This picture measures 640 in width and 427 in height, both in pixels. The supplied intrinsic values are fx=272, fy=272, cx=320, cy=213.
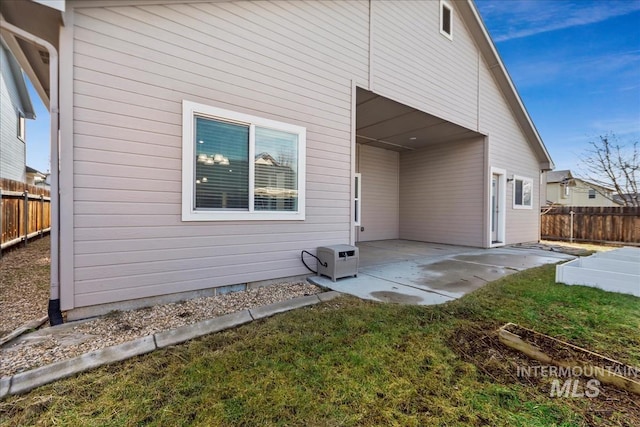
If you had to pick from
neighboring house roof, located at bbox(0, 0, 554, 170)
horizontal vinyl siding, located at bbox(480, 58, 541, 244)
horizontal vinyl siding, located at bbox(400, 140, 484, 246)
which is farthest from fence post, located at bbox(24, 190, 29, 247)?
horizontal vinyl siding, located at bbox(480, 58, 541, 244)

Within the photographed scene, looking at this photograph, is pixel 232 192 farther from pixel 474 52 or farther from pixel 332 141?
pixel 474 52

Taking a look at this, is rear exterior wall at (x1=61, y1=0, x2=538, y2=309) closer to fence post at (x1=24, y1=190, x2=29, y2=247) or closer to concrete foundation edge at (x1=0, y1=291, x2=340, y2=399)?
concrete foundation edge at (x1=0, y1=291, x2=340, y2=399)

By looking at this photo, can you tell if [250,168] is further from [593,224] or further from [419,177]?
[593,224]

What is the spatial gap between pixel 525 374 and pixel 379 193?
8251 millimetres

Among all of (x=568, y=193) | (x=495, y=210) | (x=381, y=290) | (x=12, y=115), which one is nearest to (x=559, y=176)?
(x=568, y=193)

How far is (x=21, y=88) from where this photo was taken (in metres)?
12.4

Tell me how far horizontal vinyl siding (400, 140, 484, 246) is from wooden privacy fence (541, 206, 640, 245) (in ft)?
18.1

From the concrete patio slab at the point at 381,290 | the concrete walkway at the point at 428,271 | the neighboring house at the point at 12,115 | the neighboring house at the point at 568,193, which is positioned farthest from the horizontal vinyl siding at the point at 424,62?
the neighboring house at the point at 568,193

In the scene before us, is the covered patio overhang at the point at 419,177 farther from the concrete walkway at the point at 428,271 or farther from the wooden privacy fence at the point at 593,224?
the wooden privacy fence at the point at 593,224

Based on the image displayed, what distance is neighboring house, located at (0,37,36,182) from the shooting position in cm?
1004

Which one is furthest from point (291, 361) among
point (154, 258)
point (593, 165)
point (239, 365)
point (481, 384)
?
point (593, 165)

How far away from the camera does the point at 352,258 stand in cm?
459

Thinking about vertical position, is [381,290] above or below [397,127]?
below

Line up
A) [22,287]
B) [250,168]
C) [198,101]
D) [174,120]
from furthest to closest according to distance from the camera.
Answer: [250,168]
[22,287]
[198,101]
[174,120]
